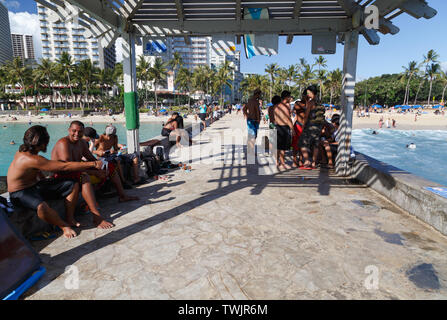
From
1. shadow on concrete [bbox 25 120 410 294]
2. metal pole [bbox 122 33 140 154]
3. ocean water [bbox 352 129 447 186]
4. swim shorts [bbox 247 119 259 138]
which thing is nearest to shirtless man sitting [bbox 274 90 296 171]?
shadow on concrete [bbox 25 120 410 294]

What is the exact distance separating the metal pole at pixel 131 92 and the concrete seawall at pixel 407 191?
15.9 ft

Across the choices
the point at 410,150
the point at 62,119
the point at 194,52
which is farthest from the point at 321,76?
the point at 194,52

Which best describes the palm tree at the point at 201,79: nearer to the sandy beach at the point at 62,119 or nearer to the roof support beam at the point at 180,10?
the sandy beach at the point at 62,119

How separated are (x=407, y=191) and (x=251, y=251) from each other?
267 centimetres

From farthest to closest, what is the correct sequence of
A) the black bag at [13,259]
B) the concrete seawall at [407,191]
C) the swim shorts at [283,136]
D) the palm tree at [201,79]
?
1. the palm tree at [201,79]
2. the swim shorts at [283,136]
3. the concrete seawall at [407,191]
4. the black bag at [13,259]

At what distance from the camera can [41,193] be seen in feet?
11.3

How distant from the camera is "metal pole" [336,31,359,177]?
5621mm

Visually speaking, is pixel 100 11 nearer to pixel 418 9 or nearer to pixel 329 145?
pixel 418 9

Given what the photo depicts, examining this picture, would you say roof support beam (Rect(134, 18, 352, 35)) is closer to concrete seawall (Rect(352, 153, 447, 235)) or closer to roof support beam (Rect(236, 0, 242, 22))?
roof support beam (Rect(236, 0, 242, 22))

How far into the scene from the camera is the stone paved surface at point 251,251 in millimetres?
2350

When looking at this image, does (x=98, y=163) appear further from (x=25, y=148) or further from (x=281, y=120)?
(x=281, y=120)

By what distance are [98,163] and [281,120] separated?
4347 millimetres

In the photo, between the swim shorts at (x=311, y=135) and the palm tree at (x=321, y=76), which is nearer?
the swim shorts at (x=311, y=135)

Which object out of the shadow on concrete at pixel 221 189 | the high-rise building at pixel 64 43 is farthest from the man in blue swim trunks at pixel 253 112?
the high-rise building at pixel 64 43
